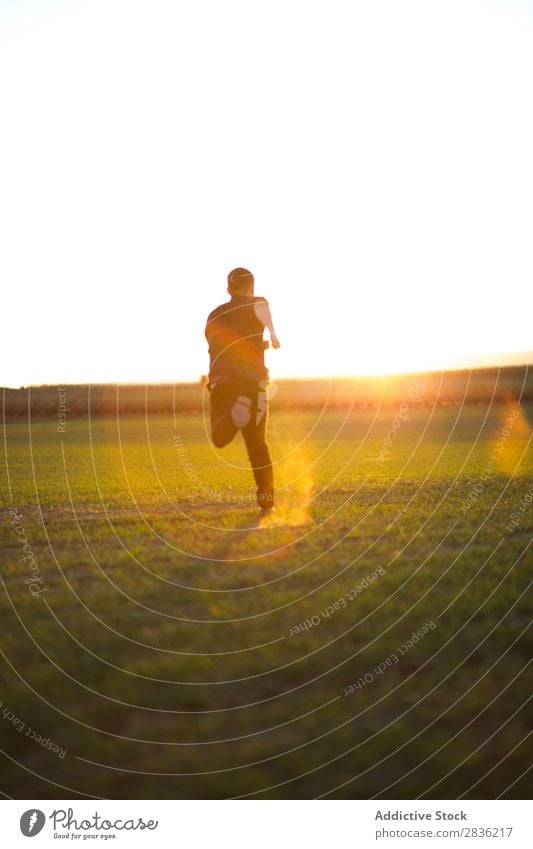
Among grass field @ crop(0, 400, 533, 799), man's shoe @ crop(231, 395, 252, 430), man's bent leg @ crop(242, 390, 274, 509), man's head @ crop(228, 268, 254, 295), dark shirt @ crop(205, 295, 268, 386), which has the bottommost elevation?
grass field @ crop(0, 400, 533, 799)

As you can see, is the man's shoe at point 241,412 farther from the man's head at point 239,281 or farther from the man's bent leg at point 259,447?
the man's head at point 239,281

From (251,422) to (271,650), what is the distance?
4524mm

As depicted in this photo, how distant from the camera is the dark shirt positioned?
28.4 ft

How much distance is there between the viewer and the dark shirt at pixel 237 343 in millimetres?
8664

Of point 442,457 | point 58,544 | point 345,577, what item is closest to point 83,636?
point 345,577

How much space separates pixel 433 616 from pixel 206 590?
65.9 inches

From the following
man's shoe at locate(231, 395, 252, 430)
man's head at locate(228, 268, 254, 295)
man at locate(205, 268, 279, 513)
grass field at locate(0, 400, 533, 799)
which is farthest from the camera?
man's head at locate(228, 268, 254, 295)

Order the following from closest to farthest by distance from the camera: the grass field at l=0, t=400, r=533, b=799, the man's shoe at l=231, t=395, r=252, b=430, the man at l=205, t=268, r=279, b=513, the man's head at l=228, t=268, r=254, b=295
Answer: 1. the grass field at l=0, t=400, r=533, b=799
2. the man's shoe at l=231, t=395, r=252, b=430
3. the man at l=205, t=268, r=279, b=513
4. the man's head at l=228, t=268, r=254, b=295

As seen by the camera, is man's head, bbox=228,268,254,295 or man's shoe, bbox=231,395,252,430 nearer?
man's shoe, bbox=231,395,252,430

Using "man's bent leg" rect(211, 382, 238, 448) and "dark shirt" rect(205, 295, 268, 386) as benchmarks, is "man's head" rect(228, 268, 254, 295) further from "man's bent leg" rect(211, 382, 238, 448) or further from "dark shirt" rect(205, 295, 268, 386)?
"man's bent leg" rect(211, 382, 238, 448)

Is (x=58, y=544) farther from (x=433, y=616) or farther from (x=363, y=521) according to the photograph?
(x=433, y=616)

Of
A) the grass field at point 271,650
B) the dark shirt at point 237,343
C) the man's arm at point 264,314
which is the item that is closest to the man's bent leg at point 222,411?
the dark shirt at point 237,343

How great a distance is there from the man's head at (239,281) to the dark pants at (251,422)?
106 cm

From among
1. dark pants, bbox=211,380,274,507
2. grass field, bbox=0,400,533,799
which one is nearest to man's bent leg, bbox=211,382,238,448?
dark pants, bbox=211,380,274,507
